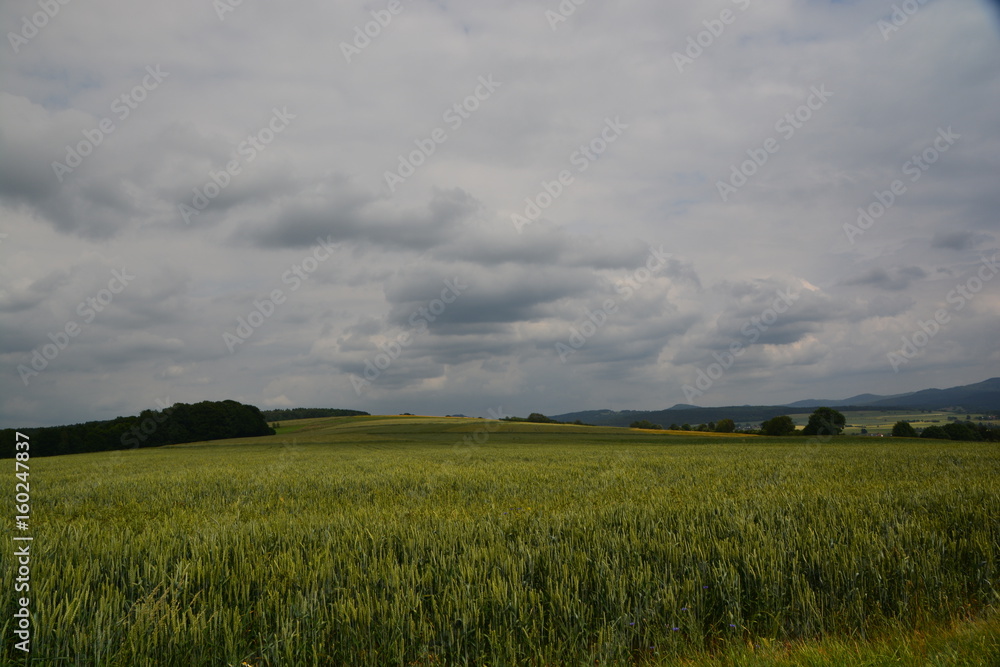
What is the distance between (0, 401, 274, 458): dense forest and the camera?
299 feet

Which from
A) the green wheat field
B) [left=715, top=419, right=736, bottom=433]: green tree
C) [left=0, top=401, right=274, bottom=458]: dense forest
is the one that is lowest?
[left=715, top=419, right=736, bottom=433]: green tree

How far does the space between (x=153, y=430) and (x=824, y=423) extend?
416 feet

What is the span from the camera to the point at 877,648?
154 inches

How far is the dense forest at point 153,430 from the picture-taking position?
299 ft

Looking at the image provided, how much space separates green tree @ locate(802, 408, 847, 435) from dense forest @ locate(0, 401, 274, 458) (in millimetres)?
109460

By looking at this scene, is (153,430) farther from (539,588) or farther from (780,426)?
(780,426)

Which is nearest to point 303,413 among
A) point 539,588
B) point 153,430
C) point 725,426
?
point 153,430

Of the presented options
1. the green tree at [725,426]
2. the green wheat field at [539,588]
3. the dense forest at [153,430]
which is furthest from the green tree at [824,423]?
the dense forest at [153,430]

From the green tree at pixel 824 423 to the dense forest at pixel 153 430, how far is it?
10946 centimetres

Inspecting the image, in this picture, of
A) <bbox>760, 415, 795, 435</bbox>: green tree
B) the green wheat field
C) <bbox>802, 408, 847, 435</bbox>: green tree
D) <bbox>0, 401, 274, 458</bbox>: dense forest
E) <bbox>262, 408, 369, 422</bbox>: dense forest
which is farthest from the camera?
<bbox>262, 408, 369, 422</bbox>: dense forest

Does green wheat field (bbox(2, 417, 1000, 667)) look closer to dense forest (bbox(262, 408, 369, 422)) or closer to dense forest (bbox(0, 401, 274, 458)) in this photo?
dense forest (bbox(0, 401, 274, 458))

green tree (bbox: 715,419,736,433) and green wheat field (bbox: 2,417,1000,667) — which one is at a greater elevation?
green wheat field (bbox: 2,417,1000,667)

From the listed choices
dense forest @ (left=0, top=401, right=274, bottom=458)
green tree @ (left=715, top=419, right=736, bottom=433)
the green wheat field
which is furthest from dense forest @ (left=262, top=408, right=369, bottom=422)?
the green wheat field

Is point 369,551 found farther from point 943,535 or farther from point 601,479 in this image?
point 601,479
